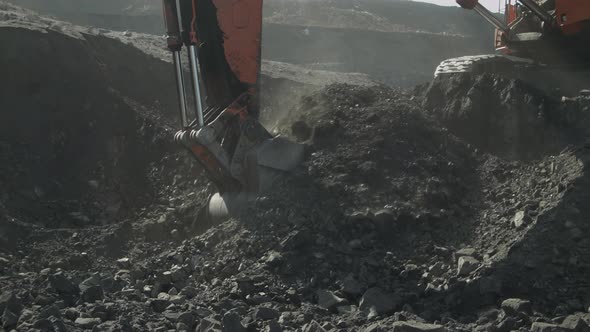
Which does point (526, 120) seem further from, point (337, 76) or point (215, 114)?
point (337, 76)

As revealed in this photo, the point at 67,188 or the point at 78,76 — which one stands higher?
the point at 78,76

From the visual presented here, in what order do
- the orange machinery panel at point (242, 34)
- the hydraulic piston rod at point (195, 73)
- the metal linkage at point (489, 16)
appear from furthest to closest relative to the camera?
the metal linkage at point (489, 16)
the orange machinery panel at point (242, 34)
the hydraulic piston rod at point (195, 73)

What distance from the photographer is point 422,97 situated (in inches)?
295

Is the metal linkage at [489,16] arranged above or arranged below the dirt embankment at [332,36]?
above

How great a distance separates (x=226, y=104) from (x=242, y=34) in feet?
1.98

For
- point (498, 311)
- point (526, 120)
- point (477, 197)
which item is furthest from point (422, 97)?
point (498, 311)

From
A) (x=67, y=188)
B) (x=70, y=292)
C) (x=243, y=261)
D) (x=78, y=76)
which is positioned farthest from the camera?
(x=78, y=76)

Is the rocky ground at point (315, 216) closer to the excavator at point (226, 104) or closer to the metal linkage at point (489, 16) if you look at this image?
the excavator at point (226, 104)

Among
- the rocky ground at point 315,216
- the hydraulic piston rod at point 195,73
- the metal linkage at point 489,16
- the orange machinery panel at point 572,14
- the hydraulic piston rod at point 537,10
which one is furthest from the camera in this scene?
the metal linkage at point 489,16

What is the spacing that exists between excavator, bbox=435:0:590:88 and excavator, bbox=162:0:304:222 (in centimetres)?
236

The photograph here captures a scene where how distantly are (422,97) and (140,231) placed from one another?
3114mm

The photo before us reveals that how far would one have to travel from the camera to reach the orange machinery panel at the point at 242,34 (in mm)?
6066

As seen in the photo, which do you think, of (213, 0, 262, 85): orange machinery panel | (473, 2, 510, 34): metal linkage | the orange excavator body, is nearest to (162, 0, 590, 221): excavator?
(213, 0, 262, 85): orange machinery panel

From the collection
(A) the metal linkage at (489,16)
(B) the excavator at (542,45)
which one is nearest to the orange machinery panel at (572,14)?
(B) the excavator at (542,45)
